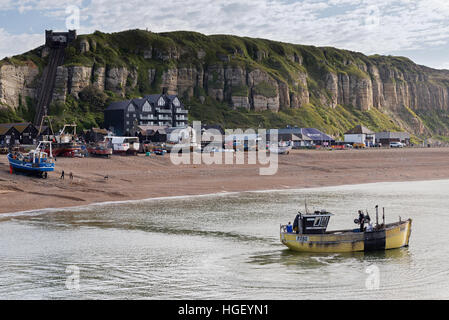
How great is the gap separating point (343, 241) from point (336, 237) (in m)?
0.46

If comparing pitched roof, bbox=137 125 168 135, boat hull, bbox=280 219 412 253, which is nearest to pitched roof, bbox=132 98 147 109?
pitched roof, bbox=137 125 168 135

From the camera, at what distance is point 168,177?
6869cm

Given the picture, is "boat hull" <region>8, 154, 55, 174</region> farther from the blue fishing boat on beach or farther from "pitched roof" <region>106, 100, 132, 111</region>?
"pitched roof" <region>106, 100, 132, 111</region>

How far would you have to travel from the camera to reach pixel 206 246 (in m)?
32.0

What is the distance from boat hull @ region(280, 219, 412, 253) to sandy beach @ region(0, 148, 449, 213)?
25.3 m

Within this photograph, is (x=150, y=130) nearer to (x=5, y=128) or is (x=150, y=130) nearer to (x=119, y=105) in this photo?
(x=119, y=105)

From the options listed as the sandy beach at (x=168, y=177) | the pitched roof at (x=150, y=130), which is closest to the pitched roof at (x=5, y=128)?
the pitched roof at (x=150, y=130)

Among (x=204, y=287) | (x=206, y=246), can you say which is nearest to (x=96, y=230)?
(x=206, y=246)

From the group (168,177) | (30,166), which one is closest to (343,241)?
(30,166)

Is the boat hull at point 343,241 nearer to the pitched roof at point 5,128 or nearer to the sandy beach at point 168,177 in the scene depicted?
the sandy beach at point 168,177

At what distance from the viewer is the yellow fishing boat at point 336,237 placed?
30.5m

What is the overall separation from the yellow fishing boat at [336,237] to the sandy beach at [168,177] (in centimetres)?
2518

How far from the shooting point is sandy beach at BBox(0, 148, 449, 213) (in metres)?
52.1
